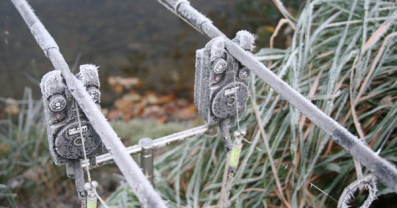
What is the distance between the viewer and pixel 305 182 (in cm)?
157

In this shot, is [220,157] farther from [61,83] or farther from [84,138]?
[61,83]

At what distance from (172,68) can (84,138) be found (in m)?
2.63

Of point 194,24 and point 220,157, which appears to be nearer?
point 194,24

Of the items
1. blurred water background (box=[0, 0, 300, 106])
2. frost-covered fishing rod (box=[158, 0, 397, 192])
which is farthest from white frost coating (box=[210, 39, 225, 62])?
blurred water background (box=[0, 0, 300, 106])

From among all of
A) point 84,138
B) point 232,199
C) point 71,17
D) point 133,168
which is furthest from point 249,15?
point 133,168

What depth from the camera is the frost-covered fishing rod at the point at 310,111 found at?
2.33 feet

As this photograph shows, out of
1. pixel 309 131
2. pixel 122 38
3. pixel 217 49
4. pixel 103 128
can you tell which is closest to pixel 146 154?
pixel 217 49

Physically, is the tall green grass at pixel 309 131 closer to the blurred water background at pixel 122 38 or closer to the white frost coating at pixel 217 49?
the white frost coating at pixel 217 49

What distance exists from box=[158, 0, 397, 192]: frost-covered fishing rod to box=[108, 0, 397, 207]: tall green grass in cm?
A: 57

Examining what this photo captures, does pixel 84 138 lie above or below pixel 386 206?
above

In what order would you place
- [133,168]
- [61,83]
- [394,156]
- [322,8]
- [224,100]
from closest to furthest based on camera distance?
[133,168], [61,83], [224,100], [394,156], [322,8]

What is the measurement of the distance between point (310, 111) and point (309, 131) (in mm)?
838

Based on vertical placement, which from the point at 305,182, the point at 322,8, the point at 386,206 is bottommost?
the point at 386,206

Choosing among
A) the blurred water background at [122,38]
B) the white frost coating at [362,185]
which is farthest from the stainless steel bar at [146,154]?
the blurred water background at [122,38]
